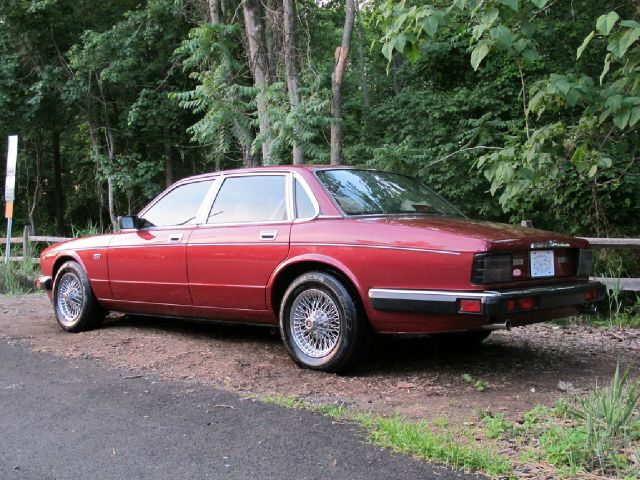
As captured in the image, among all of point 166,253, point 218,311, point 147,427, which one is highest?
point 166,253

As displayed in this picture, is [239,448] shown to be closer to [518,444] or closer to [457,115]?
[518,444]

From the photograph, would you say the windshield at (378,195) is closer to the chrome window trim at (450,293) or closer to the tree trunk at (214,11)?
the chrome window trim at (450,293)

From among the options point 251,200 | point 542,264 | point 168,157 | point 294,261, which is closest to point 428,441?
point 542,264

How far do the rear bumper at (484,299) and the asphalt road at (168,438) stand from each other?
1004 millimetres

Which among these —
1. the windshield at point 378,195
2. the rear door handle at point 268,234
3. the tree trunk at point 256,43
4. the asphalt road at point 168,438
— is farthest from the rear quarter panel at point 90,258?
the tree trunk at point 256,43

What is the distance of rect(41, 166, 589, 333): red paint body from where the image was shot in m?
4.18

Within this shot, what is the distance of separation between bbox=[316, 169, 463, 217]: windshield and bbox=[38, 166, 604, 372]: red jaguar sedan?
1cm

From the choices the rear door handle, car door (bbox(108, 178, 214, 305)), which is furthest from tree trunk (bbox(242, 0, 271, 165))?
the rear door handle

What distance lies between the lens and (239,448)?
3365 mm

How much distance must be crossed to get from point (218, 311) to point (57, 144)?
25.0 metres

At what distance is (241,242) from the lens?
5.30 m

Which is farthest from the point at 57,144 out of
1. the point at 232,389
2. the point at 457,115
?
the point at 232,389

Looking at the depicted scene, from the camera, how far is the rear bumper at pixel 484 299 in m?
3.97

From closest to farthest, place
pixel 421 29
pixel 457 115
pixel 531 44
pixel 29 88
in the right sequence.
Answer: pixel 421 29 → pixel 531 44 → pixel 457 115 → pixel 29 88
